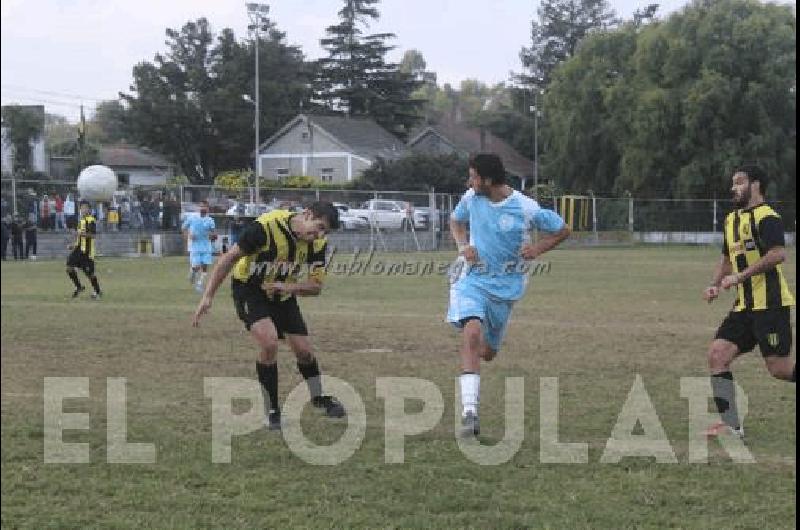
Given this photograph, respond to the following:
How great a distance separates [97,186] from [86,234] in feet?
60.9

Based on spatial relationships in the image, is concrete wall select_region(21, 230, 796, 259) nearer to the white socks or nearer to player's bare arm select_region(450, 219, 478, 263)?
the white socks

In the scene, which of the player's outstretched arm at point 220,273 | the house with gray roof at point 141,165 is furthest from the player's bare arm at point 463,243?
the house with gray roof at point 141,165

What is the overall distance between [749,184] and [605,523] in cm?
283

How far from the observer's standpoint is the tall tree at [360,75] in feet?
25.1

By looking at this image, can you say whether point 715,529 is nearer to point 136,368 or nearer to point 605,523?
point 605,523

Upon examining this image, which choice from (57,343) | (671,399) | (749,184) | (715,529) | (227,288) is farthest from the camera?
(227,288)

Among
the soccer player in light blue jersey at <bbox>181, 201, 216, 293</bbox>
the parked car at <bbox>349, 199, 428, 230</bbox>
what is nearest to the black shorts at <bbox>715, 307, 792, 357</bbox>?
the soccer player in light blue jersey at <bbox>181, 201, 216, 293</bbox>

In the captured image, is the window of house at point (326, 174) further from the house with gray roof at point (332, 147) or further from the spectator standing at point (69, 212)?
the spectator standing at point (69, 212)

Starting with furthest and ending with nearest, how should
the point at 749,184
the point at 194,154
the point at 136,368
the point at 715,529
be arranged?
the point at 194,154
the point at 136,368
the point at 749,184
the point at 715,529

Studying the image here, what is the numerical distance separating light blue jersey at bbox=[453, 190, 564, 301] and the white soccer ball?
1320 inches

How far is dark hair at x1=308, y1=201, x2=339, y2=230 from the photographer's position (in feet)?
24.9

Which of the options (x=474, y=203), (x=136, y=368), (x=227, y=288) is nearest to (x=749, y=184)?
(x=474, y=203)

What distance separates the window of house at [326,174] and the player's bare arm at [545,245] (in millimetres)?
18832

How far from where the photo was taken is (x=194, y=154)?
63312mm
